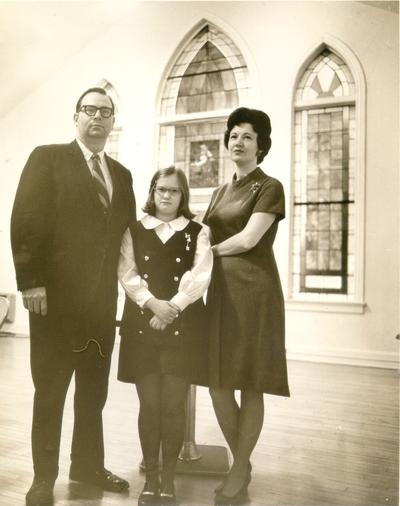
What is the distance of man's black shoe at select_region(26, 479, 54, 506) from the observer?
5.83 ft

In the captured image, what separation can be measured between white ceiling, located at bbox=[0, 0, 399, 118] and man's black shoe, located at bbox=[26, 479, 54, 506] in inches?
86.4

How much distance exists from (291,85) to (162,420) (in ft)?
16.8

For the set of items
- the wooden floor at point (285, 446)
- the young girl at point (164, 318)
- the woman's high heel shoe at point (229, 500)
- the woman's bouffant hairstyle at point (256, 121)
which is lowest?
the wooden floor at point (285, 446)

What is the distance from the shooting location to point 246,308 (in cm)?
191

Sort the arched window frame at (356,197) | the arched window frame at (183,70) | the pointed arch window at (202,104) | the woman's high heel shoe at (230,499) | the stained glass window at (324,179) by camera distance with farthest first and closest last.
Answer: the pointed arch window at (202,104) → the arched window frame at (183,70) → the stained glass window at (324,179) → the arched window frame at (356,197) → the woman's high heel shoe at (230,499)

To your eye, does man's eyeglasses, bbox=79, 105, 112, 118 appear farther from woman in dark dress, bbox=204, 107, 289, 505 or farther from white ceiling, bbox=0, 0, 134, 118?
white ceiling, bbox=0, 0, 134, 118

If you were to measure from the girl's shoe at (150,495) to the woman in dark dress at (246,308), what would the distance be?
263 millimetres

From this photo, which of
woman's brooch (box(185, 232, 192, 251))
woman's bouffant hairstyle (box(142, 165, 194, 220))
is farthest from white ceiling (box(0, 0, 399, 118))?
woman's brooch (box(185, 232, 192, 251))

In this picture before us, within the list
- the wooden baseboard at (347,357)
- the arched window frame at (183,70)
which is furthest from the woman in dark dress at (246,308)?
the arched window frame at (183,70)

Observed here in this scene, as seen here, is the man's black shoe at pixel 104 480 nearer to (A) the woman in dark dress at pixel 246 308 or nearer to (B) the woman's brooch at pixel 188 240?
(A) the woman in dark dress at pixel 246 308

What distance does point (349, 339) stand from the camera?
545cm

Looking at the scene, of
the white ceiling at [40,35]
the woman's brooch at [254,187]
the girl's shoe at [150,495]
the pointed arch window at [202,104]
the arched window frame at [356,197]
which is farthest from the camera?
the pointed arch window at [202,104]

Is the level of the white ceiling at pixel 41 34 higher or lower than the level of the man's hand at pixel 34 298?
higher

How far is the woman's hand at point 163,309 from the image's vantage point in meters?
1.79
